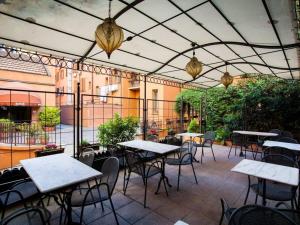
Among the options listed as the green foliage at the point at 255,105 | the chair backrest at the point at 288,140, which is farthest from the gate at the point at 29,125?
the green foliage at the point at 255,105

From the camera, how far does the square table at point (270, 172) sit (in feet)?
7.14

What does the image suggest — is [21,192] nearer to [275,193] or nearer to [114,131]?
[114,131]

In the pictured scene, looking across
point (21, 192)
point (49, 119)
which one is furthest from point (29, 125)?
point (49, 119)

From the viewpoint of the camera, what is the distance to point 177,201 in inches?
127

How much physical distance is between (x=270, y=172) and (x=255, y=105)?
6.03 meters

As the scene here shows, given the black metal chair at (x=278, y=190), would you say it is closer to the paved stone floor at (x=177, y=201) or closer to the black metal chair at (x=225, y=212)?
the paved stone floor at (x=177, y=201)

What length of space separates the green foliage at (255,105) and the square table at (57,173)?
7.03 meters

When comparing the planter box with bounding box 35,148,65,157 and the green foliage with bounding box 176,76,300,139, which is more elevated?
the green foliage with bounding box 176,76,300,139

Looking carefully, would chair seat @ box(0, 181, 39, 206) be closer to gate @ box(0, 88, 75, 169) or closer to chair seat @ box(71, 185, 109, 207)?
chair seat @ box(71, 185, 109, 207)

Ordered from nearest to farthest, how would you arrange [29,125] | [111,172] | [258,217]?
[258,217]
[111,172]
[29,125]

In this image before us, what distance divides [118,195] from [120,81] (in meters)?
14.5

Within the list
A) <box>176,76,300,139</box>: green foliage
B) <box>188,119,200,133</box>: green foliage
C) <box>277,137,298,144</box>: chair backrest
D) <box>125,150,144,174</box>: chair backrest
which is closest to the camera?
<box>125,150,144,174</box>: chair backrest

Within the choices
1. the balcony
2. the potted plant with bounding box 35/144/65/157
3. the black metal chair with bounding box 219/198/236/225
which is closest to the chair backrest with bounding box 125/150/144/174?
the black metal chair with bounding box 219/198/236/225

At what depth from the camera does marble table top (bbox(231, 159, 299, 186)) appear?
7.14 feet
